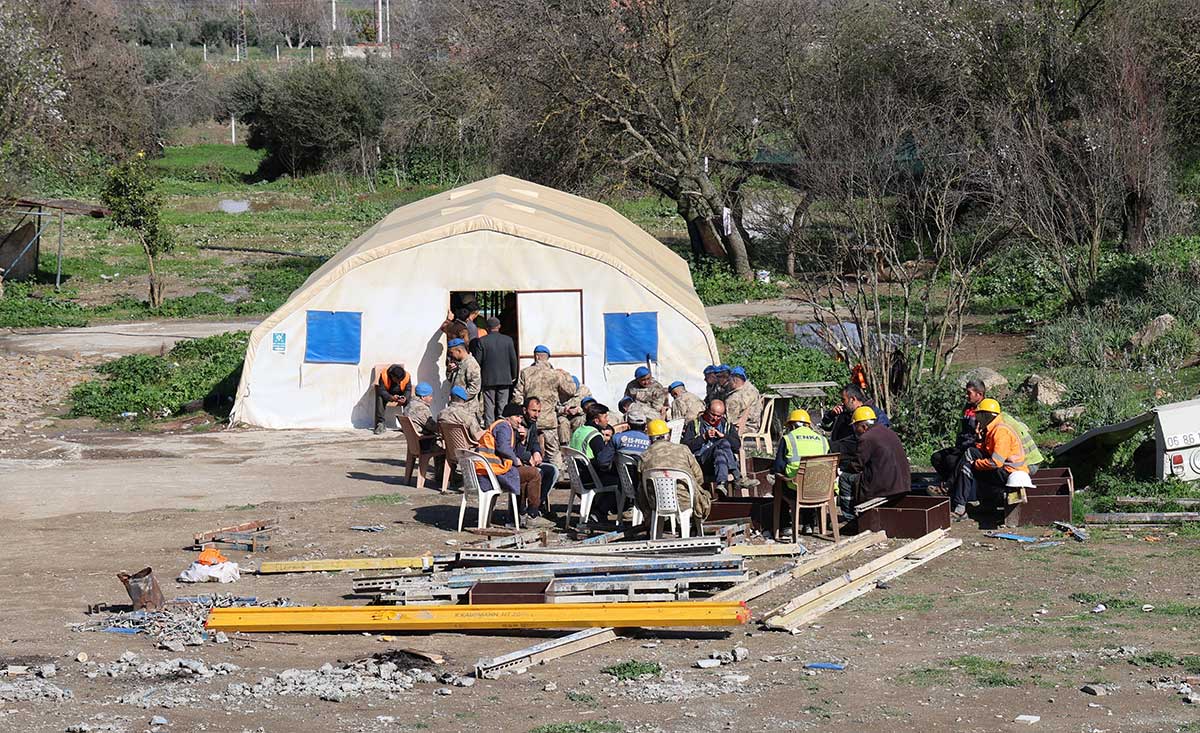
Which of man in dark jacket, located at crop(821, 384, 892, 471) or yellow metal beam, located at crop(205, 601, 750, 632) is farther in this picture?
man in dark jacket, located at crop(821, 384, 892, 471)

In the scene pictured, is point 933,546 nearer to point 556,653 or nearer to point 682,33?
point 556,653

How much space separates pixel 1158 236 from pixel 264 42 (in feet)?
235

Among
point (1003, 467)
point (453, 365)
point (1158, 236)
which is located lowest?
point (1003, 467)

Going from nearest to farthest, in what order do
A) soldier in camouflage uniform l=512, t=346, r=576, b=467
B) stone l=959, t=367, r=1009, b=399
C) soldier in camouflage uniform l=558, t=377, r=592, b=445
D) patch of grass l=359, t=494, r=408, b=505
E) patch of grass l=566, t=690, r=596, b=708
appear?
patch of grass l=566, t=690, r=596, b=708, patch of grass l=359, t=494, r=408, b=505, soldier in camouflage uniform l=558, t=377, r=592, b=445, soldier in camouflage uniform l=512, t=346, r=576, b=467, stone l=959, t=367, r=1009, b=399

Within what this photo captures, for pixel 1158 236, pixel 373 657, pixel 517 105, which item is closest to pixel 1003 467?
pixel 373 657

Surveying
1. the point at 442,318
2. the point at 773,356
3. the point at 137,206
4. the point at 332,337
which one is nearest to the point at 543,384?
the point at 442,318

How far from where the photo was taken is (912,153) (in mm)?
32531

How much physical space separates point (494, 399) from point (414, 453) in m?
2.85

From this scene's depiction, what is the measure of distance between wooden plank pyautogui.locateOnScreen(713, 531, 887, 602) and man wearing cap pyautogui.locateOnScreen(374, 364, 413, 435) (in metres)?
8.03

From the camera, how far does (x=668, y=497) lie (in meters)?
12.1

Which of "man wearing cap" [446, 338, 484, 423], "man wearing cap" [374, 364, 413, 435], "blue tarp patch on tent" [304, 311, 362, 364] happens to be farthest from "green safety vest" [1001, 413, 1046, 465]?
"blue tarp patch on tent" [304, 311, 362, 364]

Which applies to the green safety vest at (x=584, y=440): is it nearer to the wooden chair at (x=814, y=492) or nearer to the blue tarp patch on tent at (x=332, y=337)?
the wooden chair at (x=814, y=492)

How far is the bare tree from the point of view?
30.2m

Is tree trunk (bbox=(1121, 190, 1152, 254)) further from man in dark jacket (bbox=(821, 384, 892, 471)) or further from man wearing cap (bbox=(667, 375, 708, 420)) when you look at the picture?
man wearing cap (bbox=(667, 375, 708, 420))
